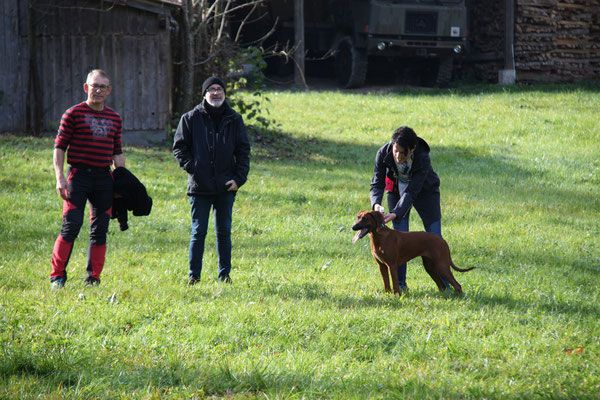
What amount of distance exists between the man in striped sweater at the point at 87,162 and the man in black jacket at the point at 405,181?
92.6 inches

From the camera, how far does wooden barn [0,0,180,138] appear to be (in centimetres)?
1412

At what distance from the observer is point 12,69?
14.2 metres

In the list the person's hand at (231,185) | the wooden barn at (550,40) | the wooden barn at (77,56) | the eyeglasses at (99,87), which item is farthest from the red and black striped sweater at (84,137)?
the wooden barn at (550,40)

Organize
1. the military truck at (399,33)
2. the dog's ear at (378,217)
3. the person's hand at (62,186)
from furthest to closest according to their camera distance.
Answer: the military truck at (399,33) < the dog's ear at (378,217) < the person's hand at (62,186)

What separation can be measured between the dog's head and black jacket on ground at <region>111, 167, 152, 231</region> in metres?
1.93

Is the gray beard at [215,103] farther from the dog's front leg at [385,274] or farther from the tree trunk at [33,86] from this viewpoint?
the tree trunk at [33,86]

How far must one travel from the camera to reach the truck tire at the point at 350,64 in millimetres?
22125

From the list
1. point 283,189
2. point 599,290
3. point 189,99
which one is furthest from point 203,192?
point 189,99

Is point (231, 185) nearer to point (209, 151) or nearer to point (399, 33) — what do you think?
point (209, 151)

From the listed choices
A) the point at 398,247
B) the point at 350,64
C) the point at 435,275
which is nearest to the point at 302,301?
the point at 398,247

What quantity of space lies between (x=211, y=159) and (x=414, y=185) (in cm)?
185

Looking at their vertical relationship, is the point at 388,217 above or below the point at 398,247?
above

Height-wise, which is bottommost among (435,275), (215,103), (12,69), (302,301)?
(302,301)

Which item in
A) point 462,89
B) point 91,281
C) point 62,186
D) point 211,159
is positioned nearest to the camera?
point 62,186
